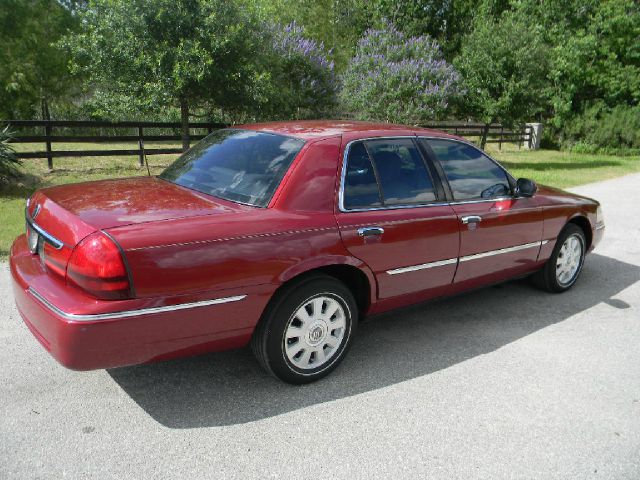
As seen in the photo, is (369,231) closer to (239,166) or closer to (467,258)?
(239,166)

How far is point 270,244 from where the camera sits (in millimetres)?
3150

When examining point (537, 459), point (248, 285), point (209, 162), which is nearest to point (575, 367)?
point (537, 459)

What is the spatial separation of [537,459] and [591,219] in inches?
133

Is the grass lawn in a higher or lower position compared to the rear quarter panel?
lower

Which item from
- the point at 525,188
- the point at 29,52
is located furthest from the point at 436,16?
the point at 525,188

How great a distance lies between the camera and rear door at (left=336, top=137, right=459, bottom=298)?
3.61m

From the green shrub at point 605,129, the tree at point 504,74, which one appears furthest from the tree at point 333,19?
the green shrub at point 605,129

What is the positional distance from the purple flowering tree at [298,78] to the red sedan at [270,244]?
958 cm

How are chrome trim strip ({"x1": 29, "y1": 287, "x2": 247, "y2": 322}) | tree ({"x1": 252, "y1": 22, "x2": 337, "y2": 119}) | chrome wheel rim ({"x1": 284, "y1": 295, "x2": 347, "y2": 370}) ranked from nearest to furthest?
chrome trim strip ({"x1": 29, "y1": 287, "x2": 247, "y2": 322}) < chrome wheel rim ({"x1": 284, "y1": 295, "x2": 347, "y2": 370}) < tree ({"x1": 252, "y1": 22, "x2": 337, "y2": 119})

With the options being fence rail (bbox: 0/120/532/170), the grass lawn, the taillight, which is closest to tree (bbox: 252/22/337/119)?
fence rail (bbox: 0/120/532/170)

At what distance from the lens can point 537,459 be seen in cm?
288

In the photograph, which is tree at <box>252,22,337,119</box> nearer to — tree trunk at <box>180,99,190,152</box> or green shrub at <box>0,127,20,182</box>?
tree trunk at <box>180,99,190,152</box>

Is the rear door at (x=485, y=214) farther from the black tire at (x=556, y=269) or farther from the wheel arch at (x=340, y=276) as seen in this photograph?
the wheel arch at (x=340, y=276)

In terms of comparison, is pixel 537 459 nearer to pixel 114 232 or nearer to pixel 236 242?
pixel 236 242
